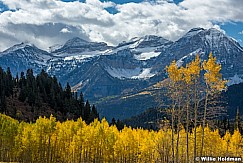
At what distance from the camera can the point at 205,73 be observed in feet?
171

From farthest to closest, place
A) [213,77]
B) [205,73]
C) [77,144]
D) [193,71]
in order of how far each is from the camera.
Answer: [77,144] → [193,71] → [205,73] → [213,77]

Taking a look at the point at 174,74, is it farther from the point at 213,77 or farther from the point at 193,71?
the point at 213,77

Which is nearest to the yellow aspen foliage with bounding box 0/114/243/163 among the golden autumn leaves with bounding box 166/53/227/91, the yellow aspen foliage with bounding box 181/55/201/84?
the golden autumn leaves with bounding box 166/53/227/91

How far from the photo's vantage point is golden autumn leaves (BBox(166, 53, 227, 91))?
51.1 m

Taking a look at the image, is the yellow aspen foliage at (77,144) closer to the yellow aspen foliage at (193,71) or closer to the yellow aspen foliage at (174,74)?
the yellow aspen foliage at (174,74)

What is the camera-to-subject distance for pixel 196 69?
53.4 m

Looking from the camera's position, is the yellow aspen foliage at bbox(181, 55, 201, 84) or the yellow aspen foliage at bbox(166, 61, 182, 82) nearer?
the yellow aspen foliage at bbox(181, 55, 201, 84)

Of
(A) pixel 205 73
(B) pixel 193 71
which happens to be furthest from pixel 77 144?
(A) pixel 205 73

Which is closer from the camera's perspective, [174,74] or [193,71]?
[193,71]

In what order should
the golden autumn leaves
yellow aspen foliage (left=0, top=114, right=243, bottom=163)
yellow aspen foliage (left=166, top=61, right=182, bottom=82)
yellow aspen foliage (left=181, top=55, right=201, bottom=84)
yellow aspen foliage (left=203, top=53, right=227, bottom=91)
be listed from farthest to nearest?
yellow aspen foliage (left=0, top=114, right=243, bottom=163) < yellow aspen foliage (left=166, top=61, right=182, bottom=82) < yellow aspen foliage (left=181, top=55, right=201, bottom=84) < the golden autumn leaves < yellow aspen foliage (left=203, top=53, right=227, bottom=91)

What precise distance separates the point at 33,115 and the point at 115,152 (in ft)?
273

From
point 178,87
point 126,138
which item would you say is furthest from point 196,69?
point 126,138

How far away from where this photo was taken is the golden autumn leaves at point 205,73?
5112 cm

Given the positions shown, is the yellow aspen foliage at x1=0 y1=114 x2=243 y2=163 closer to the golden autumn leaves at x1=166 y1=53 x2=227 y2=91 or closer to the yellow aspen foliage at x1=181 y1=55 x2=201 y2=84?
the golden autumn leaves at x1=166 y1=53 x2=227 y2=91
